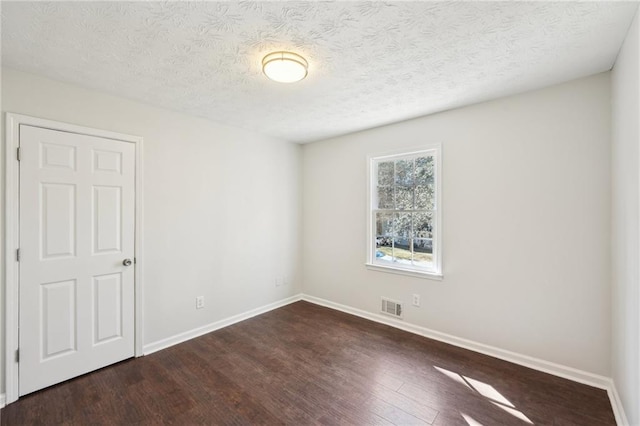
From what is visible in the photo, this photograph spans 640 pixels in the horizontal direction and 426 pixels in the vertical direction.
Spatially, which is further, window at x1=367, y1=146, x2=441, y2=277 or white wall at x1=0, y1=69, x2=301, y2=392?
window at x1=367, y1=146, x2=441, y2=277

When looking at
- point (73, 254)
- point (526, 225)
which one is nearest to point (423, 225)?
point (526, 225)

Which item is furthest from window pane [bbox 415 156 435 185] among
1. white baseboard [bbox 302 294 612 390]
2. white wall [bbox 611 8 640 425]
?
white baseboard [bbox 302 294 612 390]

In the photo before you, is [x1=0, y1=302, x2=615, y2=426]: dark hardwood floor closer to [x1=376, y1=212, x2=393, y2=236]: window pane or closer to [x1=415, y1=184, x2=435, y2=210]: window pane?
[x1=376, y1=212, x2=393, y2=236]: window pane

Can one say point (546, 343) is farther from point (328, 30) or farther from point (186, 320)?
point (186, 320)

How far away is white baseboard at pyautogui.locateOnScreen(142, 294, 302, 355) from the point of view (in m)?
2.81

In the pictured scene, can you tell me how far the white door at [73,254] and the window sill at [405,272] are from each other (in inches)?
106

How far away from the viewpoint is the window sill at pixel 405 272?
121 inches

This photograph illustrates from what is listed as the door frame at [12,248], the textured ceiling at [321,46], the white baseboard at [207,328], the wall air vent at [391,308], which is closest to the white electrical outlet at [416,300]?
the wall air vent at [391,308]

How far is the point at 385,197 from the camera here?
361 cm

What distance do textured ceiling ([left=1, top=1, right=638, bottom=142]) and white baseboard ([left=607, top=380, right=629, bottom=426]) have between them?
2419 mm

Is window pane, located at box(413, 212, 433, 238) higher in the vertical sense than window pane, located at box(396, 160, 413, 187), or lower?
lower

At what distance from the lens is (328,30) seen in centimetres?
166

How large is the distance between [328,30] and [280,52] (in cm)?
39

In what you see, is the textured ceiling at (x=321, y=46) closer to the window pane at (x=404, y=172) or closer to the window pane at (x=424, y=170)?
the window pane at (x=424, y=170)
